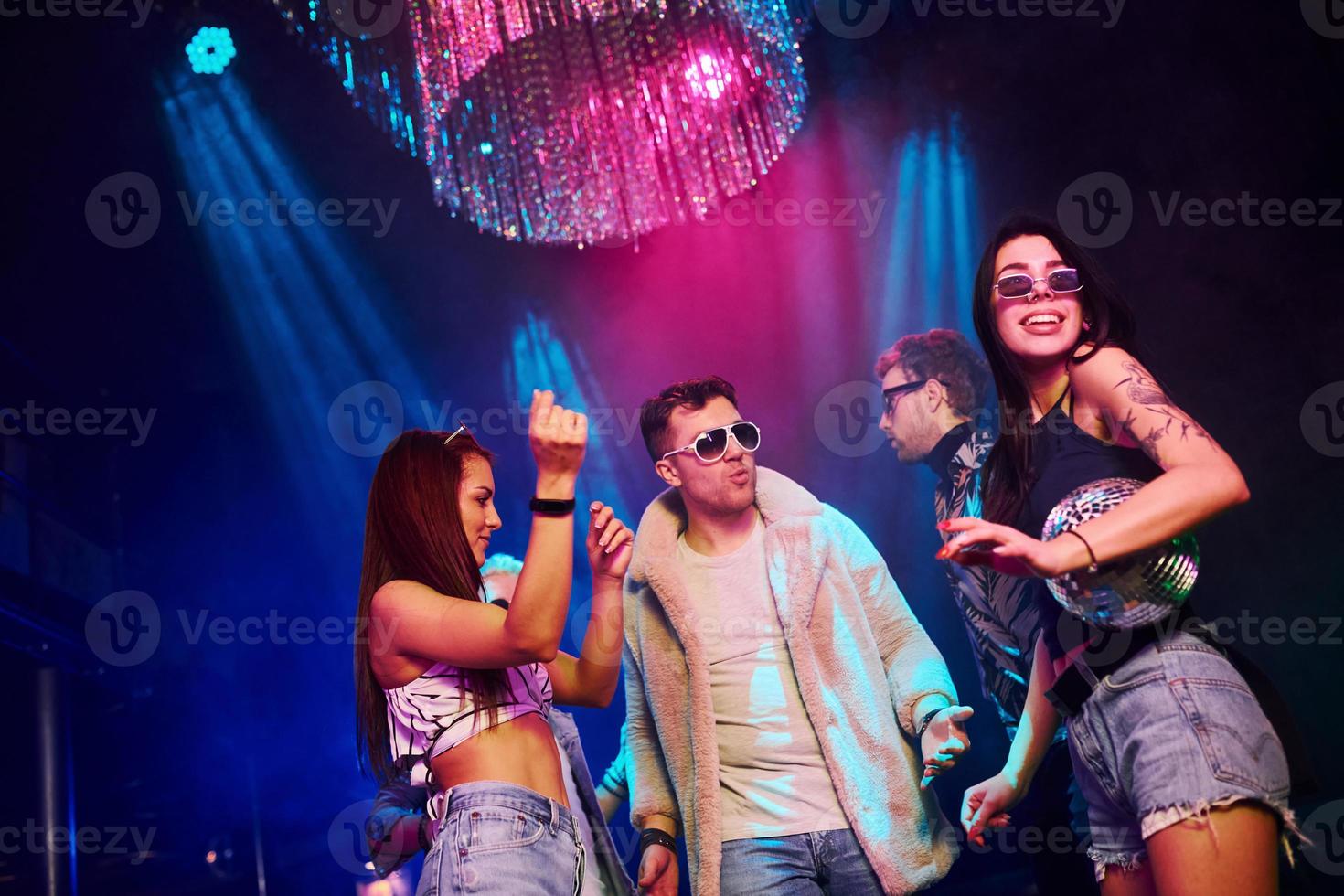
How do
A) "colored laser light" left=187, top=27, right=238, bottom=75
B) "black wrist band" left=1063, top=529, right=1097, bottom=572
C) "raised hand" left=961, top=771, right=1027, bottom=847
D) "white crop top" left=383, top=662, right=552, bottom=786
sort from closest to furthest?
"black wrist band" left=1063, top=529, right=1097, bottom=572
"white crop top" left=383, top=662, right=552, bottom=786
"raised hand" left=961, top=771, right=1027, bottom=847
"colored laser light" left=187, top=27, right=238, bottom=75

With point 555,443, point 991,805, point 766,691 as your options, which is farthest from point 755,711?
point 555,443

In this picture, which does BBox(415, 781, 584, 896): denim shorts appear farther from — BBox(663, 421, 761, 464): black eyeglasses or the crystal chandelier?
the crystal chandelier

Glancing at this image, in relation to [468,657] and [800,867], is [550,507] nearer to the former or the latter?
[468,657]

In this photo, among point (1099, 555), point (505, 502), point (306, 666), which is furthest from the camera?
point (306, 666)

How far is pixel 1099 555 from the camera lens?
1663mm

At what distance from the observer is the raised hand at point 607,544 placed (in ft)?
8.09

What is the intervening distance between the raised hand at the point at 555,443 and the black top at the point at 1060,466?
0.94m

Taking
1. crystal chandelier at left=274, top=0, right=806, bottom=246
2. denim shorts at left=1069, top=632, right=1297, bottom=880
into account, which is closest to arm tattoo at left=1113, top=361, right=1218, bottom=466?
denim shorts at left=1069, top=632, right=1297, bottom=880

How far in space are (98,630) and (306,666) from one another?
46.0 inches

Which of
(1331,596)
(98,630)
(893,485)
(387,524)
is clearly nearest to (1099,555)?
(387,524)

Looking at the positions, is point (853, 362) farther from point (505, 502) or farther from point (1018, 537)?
point (1018, 537)

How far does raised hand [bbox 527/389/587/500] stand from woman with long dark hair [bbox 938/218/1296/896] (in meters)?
0.76

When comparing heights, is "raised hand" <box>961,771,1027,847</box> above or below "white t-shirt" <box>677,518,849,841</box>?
below

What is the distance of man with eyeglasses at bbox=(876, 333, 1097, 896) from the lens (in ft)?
10.3
